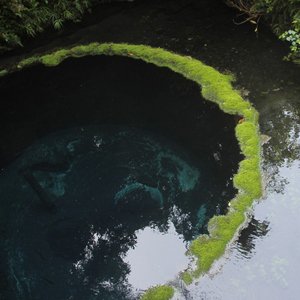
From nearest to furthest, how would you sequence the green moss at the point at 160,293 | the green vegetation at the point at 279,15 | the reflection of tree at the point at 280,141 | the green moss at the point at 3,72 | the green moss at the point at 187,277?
1. the green moss at the point at 160,293
2. the green moss at the point at 187,277
3. the reflection of tree at the point at 280,141
4. the green vegetation at the point at 279,15
5. the green moss at the point at 3,72

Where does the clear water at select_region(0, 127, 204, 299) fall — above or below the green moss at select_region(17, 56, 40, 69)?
below

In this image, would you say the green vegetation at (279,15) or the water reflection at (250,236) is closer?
the water reflection at (250,236)

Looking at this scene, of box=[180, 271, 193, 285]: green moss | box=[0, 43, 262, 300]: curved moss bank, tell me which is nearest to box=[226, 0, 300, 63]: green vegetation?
box=[0, 43, 262, 300]: curved moss bank

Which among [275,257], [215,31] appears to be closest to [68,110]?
[215,31]

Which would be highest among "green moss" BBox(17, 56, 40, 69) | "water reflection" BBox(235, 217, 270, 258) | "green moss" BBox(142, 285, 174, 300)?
"green moss" BBox(17, 56, 40, 69)

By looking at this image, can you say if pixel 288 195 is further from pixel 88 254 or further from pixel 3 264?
pixel 3 264

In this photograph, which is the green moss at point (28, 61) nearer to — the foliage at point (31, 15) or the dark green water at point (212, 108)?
the dark green water at point (212, 108)

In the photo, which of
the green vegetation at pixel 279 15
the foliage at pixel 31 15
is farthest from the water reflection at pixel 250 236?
the foliage at pixel 31 15

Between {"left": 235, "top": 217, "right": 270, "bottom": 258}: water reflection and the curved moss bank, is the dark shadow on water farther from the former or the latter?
{"left": 235, "top": 217, "right": 270, "bottom": 258}: water reflection

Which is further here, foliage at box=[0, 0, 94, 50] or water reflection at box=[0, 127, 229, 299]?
foliage at box=[0, 0, 94, 50]

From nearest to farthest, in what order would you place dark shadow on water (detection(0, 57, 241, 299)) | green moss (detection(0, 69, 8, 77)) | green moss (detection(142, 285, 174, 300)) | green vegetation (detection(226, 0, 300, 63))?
1. green moss (detection(142, 285, 174, 300))
2. dark shadow on water (detection(0, 57, 241, 299))
3. green vegetation (detection(226, 0, 300, 63))
4. green moss (detection(0, 69, 8, 77))
